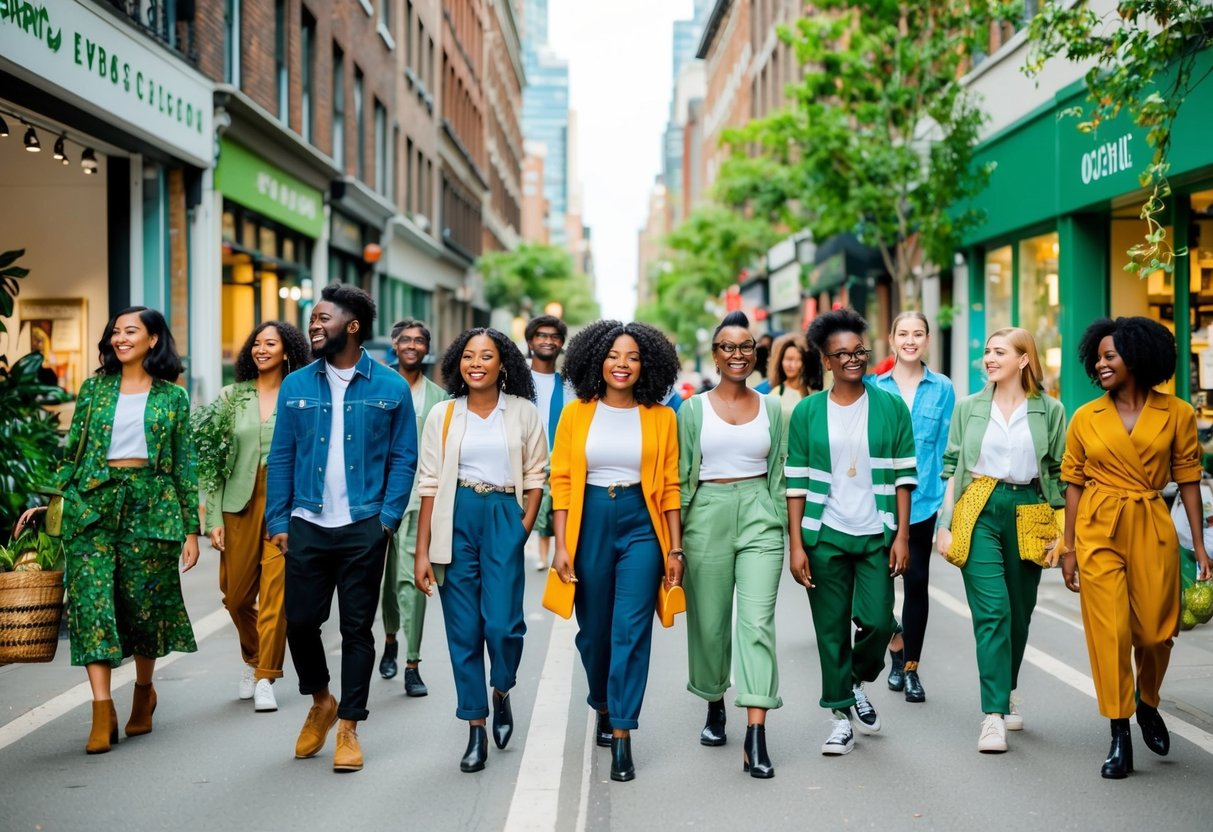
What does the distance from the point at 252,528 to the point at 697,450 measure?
2617 millimetres

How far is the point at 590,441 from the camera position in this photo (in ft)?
18.7

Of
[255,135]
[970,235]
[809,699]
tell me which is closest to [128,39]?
[255,135]

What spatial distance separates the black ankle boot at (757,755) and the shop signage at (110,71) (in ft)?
27.3

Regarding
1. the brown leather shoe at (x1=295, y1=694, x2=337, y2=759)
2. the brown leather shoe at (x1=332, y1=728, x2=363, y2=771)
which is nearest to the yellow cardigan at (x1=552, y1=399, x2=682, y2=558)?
the brown leather shoe at (x1=332, y1=728, x2=363, y2=771)

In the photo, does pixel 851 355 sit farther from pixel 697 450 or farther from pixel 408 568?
pixel 408 568

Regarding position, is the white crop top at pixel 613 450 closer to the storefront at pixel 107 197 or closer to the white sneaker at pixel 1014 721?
the white sneaker at pixel 1014 721

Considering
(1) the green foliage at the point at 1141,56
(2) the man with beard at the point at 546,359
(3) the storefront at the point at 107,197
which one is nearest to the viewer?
(1) the green foliage at the point at 1141,56

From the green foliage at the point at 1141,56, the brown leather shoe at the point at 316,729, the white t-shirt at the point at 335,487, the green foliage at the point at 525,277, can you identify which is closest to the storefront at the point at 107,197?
the white t-shirt at the point at 335,487

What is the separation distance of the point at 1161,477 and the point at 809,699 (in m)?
2.24

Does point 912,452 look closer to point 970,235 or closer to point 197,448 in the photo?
point 197,448

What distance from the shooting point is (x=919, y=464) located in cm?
745

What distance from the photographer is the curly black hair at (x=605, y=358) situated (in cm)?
578

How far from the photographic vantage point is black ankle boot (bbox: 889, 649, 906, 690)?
7312mm

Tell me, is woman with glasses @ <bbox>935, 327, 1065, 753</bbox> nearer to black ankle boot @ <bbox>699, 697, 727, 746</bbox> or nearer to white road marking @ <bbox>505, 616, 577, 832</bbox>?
black ankle boot @ <bbox>699, 697, 727, 746</bbox>
